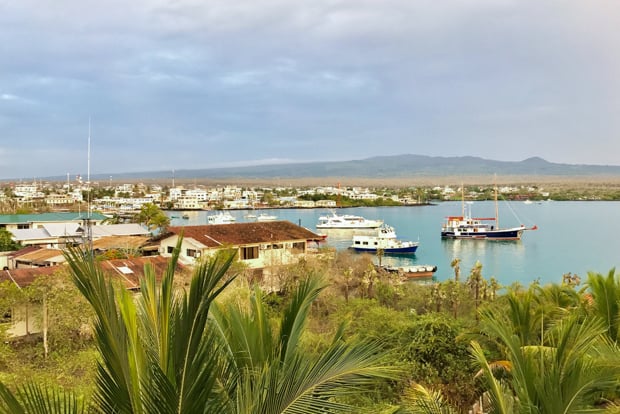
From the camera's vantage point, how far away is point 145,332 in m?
2.56

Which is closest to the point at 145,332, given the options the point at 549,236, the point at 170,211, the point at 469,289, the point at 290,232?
the point at 469,289

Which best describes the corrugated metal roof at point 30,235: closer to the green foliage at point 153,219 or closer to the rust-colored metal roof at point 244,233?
the green foliage at point 153,219

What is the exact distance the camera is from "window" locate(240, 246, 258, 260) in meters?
21.2

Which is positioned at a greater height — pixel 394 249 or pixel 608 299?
pixel 608 299

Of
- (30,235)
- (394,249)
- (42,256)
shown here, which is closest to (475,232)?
(394,249)

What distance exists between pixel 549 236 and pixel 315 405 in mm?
54997

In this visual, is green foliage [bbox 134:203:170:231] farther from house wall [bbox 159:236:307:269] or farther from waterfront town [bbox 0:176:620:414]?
house wall [bbox 159:236:307:269]

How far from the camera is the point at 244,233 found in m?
22.5

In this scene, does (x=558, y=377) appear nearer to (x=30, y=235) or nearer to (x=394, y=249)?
(x=30, y=235)

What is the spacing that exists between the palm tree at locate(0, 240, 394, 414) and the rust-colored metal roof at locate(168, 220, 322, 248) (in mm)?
17436

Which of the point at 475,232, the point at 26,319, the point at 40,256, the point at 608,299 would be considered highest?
the point at 608,299

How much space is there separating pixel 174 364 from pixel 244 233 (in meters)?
20.3

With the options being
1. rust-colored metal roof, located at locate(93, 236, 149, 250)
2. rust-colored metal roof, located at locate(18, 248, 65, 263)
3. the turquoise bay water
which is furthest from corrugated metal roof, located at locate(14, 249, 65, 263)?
the turquoise bay water

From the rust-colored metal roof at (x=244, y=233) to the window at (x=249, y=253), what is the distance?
271 mm
